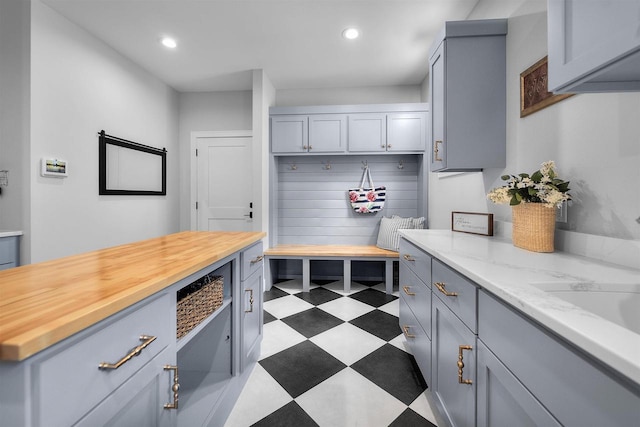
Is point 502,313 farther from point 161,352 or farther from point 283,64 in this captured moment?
point 283,64

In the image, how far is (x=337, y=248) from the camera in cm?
375

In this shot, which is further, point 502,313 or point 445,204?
point 445,204

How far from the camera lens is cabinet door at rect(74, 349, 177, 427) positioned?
65 centimetres

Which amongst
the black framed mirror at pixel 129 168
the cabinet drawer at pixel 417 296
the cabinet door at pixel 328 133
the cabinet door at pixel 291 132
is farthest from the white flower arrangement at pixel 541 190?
the black framed mirror at pixel 129 168

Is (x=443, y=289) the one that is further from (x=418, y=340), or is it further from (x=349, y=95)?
(x=349, y=95)

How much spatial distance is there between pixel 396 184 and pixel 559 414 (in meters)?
3.46

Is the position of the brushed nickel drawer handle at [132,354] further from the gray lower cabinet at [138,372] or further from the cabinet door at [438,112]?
the cabinet door at [438,112]

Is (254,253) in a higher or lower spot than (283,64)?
lower

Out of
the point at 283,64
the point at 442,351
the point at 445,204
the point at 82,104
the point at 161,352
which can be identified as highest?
the point at 283,64

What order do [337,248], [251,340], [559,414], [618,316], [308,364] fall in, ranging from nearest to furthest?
1. [559,414]
2. [618,316]
3. [251,340]
4. [308,364]
5. [337,248]

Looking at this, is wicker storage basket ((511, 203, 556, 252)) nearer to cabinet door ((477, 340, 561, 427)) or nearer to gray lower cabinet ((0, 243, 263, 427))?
cabinet door ((477, 340, 561, 427))

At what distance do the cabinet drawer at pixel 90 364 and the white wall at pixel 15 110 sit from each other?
241cm

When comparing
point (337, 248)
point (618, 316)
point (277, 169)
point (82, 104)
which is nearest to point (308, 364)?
point (618, 316)

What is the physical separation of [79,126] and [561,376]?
371 cm
